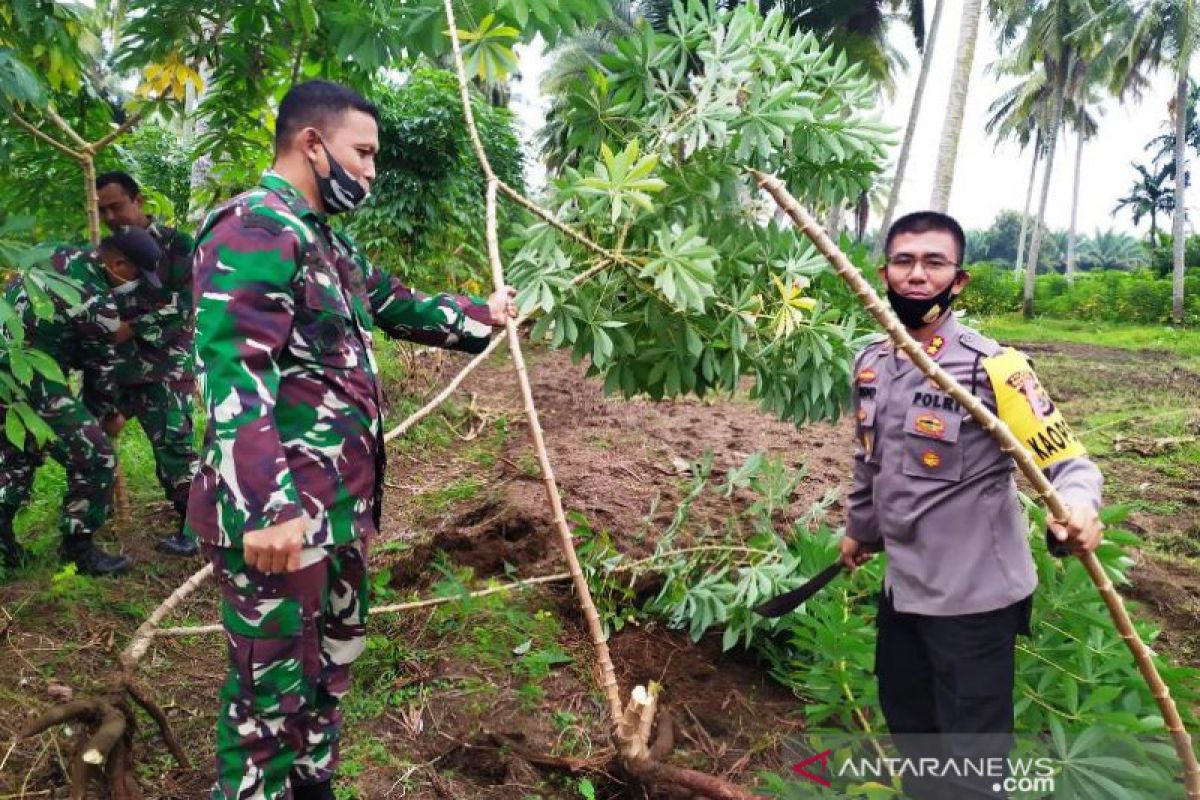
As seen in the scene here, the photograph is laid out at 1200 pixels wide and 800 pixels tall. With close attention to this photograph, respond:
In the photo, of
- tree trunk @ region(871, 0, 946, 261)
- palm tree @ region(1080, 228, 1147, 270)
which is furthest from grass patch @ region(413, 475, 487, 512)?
palm tree @ region(1080, 228, 1147, 270)

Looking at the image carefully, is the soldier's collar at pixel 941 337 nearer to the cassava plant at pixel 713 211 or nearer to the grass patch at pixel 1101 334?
the cassava plant at pixel 713 211

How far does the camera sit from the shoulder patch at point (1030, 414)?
170 centimetres

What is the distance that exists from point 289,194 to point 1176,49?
22708 millimetres

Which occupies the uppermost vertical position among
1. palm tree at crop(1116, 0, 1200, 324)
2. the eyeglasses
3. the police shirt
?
palm tree at crop(1116, 0, 1200, 324)

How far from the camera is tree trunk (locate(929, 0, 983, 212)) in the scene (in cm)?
751

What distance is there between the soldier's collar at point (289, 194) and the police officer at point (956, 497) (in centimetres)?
131

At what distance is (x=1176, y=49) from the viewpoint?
18.3 metres

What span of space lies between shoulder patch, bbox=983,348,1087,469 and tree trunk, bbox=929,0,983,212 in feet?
21.2

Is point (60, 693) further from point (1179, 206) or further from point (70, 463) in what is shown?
point (1179, 206)

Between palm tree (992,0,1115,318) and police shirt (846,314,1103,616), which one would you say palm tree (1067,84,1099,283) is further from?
police shirt (846,314,1103,616)

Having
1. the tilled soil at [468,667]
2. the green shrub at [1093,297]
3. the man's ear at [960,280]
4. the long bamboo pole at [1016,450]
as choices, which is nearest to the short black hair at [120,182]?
the tilled soil at [468,667]

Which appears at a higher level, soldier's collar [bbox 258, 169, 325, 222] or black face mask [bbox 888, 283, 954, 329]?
soldier's collar [bbox 258, 169, 325, 222]

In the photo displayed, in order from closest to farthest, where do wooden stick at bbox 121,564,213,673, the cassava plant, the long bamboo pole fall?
the long bamboo pole → wooden stick at bbox 121,564,213,673 → the cassava plant

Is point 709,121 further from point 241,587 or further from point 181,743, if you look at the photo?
point 181,743
